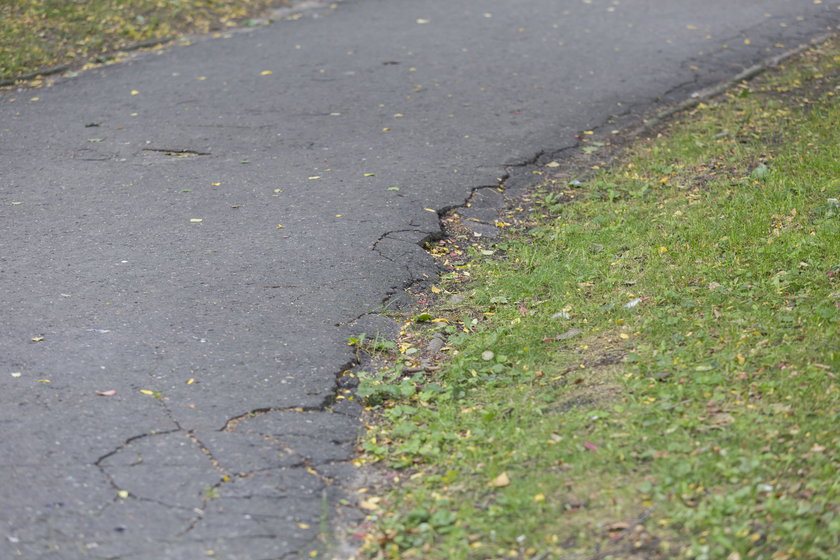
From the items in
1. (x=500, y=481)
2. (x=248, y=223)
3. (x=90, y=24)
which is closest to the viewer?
(x=500, y=481)

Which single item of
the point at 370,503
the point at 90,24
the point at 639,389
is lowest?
the point at 370,503

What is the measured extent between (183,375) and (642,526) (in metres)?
2.23

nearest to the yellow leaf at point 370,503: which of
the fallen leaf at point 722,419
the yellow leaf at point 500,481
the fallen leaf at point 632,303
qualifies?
the yellow leaf at point 500,481

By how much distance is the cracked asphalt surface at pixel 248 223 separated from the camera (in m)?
3.51

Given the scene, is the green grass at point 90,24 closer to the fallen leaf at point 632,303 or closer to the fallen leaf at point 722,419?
the fallen leaf at point 632,303

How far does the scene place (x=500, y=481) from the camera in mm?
3553

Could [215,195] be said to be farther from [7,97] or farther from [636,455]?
[636,455]

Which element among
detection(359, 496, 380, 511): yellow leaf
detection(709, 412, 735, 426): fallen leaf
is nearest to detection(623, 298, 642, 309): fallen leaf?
detection(709, 412, 735, 426): fallen leaf

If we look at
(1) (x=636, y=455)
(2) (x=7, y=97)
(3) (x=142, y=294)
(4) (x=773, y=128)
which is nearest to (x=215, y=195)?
(3) (x=142, y=294)

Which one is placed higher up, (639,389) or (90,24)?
(90,24)

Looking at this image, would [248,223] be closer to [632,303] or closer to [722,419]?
[632,303]

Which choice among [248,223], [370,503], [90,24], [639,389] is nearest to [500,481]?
[370,503]

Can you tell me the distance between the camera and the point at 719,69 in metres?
9.25

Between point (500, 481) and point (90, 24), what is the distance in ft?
27.1
